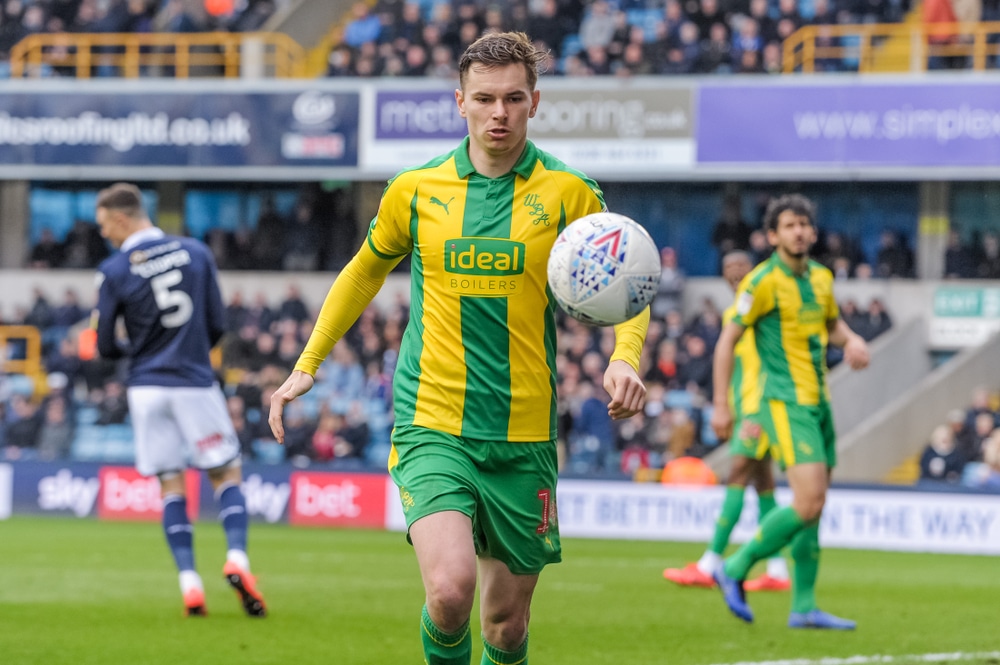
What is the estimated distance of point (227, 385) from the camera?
23.9 meters

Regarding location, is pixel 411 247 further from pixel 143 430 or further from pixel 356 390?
pixel 356 390

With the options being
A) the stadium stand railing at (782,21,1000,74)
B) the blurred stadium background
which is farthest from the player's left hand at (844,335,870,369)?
the stadium stand railing at (782,21,1000,74)

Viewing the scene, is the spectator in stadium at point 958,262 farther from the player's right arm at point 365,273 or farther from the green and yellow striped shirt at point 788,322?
the player's right arm at point 365,273

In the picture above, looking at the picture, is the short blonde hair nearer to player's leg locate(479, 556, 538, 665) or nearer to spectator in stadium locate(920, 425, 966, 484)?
player's leg locate(479, 556, 538, 665)

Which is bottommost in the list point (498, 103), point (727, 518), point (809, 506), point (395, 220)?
point (727, 518)

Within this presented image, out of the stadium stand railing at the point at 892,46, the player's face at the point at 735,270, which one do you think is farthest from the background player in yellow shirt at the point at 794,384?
the stadium stand railing at the point at 892,46

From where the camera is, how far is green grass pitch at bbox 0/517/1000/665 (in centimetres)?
768

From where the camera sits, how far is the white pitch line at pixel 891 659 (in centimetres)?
724

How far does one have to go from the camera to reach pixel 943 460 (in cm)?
1889

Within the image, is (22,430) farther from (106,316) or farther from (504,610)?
(504,610)

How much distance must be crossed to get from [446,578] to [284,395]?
835 mm

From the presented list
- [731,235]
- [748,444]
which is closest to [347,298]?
[748,444]

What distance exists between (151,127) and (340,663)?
20.7 metres

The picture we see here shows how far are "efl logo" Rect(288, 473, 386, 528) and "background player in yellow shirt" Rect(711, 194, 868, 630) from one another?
10.8 meters
